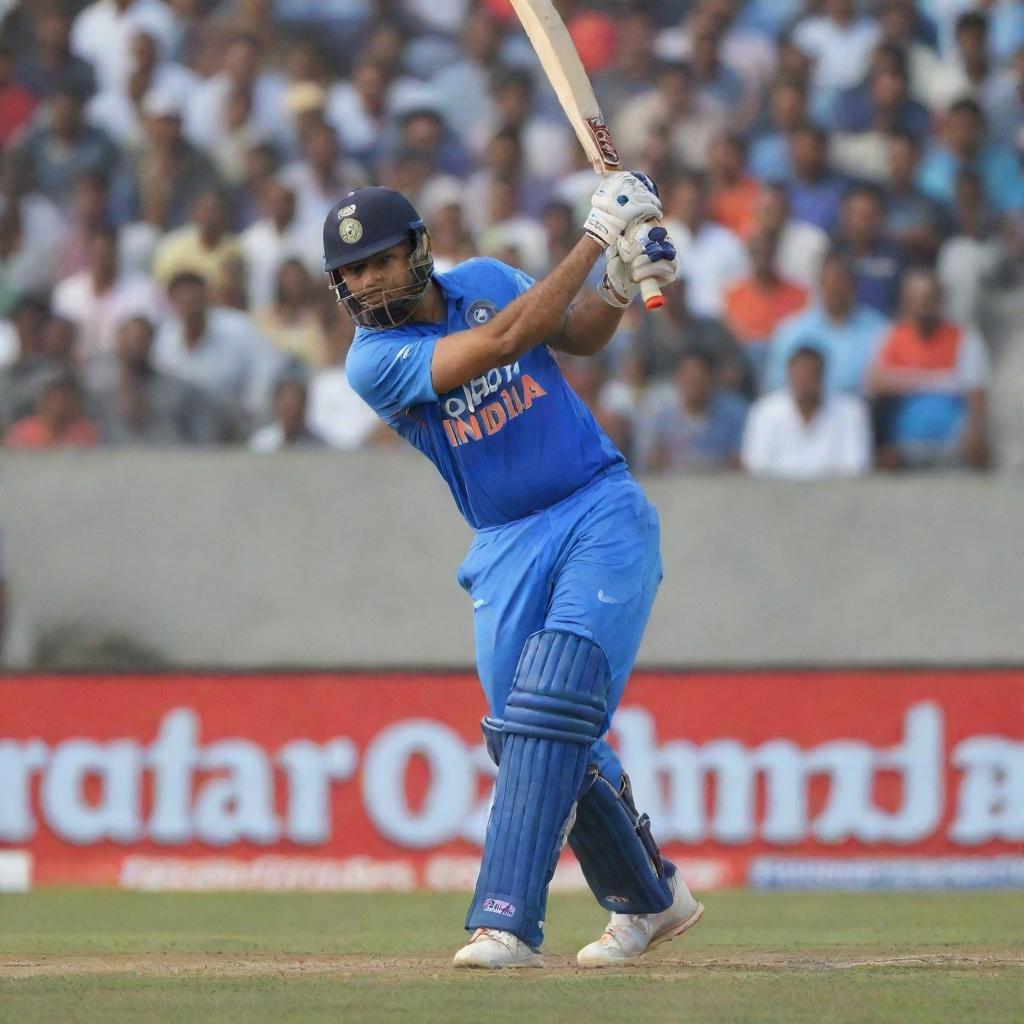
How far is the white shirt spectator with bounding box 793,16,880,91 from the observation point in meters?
11.8

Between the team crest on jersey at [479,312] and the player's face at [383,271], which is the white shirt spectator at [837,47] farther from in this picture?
the player's face at [383,271]

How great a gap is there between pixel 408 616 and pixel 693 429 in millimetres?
1786

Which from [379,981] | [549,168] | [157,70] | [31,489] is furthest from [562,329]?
[157,70]

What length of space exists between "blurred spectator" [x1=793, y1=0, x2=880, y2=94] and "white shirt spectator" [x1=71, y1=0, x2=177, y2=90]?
13.1ft

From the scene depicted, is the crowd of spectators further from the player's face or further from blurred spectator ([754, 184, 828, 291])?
the player's face

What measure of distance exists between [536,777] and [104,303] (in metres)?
6.76

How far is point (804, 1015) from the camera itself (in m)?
4.04

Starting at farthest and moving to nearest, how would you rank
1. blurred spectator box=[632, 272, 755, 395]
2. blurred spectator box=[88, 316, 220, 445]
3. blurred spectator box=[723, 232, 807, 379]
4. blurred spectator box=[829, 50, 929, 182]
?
blurred spectator box=[829, 50, 929, 182]
blurred spectator box=[723, 232, 807, 379]
blurred spectator box=[632, 272, 755, 395]
blurred spectator box=[88, 316, 220, 445]

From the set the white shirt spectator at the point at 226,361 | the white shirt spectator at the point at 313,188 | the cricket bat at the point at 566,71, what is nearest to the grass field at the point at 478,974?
the cricket bat at the point at 566,71

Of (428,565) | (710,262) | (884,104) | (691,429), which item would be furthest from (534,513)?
(884,104)

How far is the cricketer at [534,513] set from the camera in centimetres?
488

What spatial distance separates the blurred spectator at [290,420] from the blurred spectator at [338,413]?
0.55 ft

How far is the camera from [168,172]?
37.9 feet

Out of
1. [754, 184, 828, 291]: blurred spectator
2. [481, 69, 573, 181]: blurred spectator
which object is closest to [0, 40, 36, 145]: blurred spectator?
[481, 69, 573, 181]: blurred spectator
